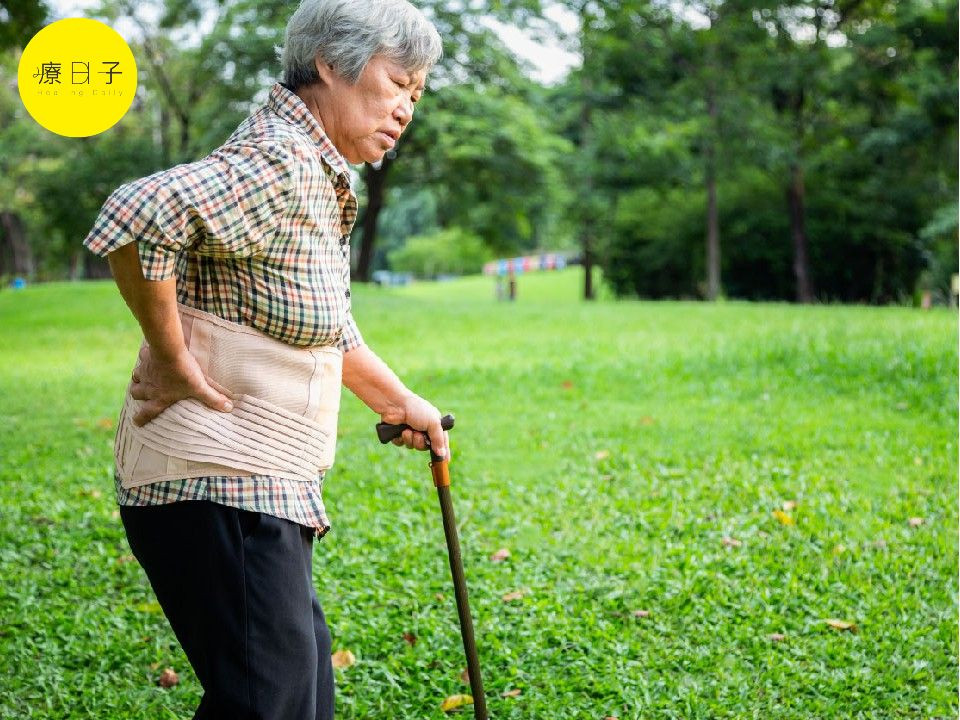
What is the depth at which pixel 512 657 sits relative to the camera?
3.63 metres

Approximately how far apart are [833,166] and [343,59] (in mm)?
22202

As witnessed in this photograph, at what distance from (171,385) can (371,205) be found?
21108 mm

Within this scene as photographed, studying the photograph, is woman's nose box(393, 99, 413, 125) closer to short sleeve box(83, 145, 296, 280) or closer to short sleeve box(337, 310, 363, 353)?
short sleeve box(83, 145, 296, 280)

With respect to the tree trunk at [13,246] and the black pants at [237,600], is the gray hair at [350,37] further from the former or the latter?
the tree trunk at [13,246]

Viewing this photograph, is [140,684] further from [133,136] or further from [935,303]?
[133,136]

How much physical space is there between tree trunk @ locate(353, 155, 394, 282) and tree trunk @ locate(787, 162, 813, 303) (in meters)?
8.11

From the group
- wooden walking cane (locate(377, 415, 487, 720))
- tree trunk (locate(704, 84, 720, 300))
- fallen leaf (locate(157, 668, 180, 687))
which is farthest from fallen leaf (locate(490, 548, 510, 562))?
tree trunk (locate(704, 84, 720, 300))

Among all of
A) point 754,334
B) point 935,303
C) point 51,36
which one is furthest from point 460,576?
point 935,303

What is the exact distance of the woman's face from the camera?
1895 millimetres

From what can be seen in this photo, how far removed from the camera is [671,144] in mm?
21203

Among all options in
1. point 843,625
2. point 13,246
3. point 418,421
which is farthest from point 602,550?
point 13,246

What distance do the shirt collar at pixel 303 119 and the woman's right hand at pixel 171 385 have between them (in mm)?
401

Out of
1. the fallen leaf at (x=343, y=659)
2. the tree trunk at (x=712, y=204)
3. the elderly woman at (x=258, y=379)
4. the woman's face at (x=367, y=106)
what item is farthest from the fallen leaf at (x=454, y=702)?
the tree trunk at (x=712, y=204)

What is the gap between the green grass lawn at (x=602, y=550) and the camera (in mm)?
3451
